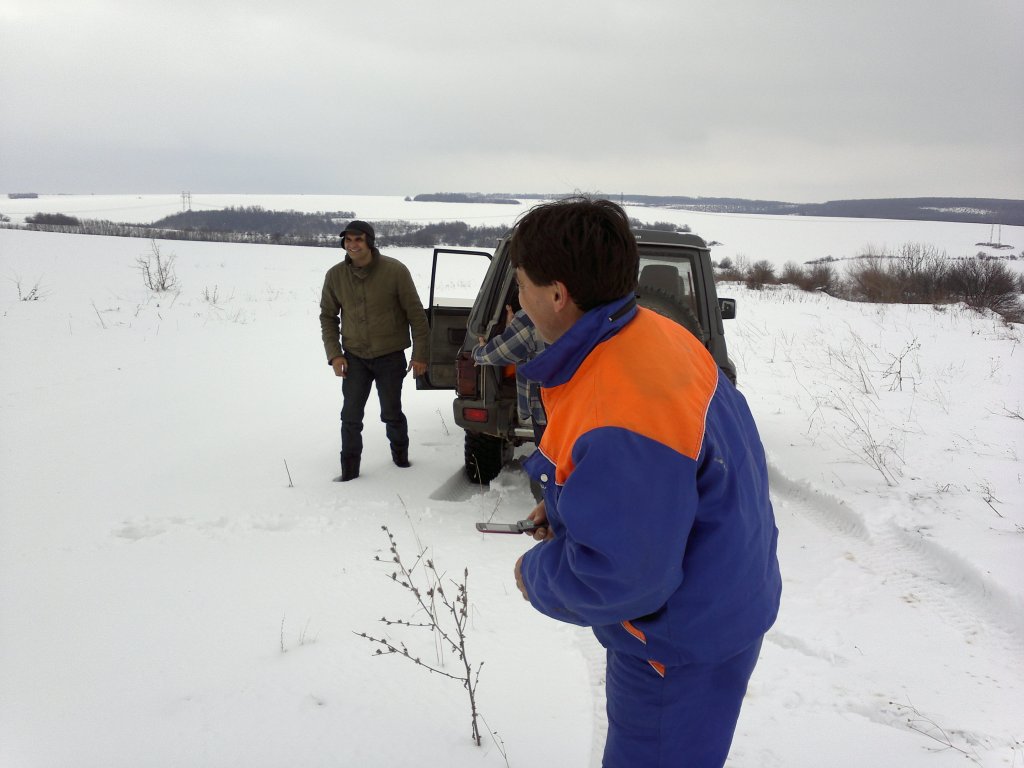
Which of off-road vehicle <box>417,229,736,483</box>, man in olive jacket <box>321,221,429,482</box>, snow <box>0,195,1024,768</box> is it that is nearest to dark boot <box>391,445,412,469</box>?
snow <box>0,195,1024,768</box>

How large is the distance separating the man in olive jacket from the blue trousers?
3.54m

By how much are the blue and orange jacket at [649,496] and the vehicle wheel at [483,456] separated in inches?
127

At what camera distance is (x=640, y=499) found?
106 cm

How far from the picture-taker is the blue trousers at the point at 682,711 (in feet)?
4.26

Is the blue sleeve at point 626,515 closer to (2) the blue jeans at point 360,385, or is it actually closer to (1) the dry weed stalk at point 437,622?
(1) the dry weed stalk at point 437,622

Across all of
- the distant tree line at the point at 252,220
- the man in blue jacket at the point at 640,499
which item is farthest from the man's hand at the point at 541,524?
the distant tree line at the point at 252,220

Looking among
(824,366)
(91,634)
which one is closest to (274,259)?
(824,366)

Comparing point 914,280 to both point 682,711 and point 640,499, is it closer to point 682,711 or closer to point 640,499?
point 682,711

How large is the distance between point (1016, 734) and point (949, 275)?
19.1 m

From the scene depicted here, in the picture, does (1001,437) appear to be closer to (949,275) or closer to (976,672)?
(976,672)

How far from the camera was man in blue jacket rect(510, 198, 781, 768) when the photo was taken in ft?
3.53

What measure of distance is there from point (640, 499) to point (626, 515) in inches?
1.4

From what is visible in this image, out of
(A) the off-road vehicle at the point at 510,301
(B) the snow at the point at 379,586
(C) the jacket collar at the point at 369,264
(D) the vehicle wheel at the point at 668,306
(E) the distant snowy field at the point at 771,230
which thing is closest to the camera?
(B) the snow at the point at 379,586

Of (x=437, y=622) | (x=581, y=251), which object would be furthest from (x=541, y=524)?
(x=437, y=622)
